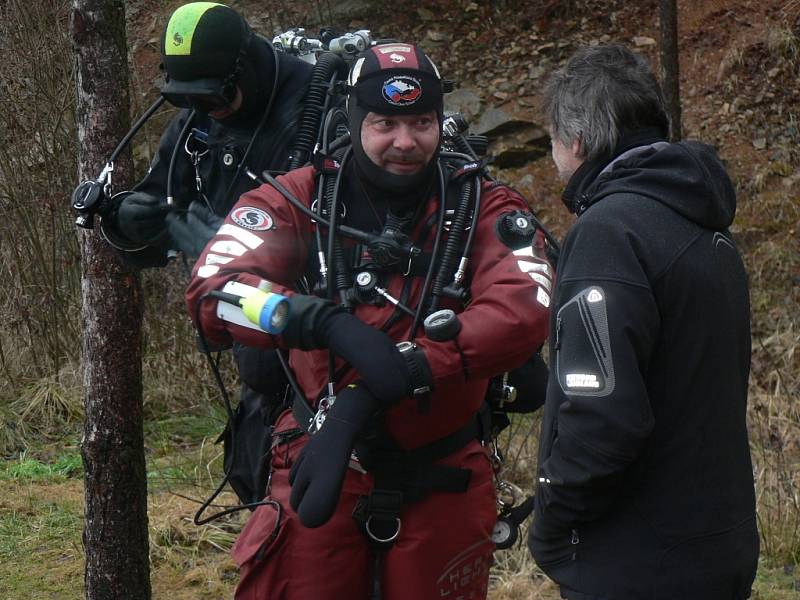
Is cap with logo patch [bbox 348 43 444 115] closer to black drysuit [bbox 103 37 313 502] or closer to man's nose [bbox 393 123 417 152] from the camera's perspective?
man's nose [bbox 393 123 417 152]

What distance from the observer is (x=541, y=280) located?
2.91 meters

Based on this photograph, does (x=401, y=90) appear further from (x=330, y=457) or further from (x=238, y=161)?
(x=330, y=457)

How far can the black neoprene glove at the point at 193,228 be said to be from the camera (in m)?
3.25

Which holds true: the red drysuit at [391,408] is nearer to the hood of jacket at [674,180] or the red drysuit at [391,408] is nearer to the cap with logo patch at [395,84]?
the cap with logo patch at [395,84]

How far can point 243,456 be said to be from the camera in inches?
145

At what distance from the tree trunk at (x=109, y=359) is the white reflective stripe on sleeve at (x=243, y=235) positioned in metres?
1.03

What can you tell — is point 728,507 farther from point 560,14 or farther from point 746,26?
point 560,14

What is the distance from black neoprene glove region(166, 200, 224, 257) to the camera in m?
3.25

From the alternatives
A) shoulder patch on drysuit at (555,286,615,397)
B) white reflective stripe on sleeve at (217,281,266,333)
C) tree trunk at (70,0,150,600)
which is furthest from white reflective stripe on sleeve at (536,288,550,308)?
tree trunk at (70,0,150,600)

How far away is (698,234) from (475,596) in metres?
1.42

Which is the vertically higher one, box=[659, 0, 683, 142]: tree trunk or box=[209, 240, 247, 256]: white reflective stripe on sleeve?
box=[209, 240, 247, 256]: white reflective stripe on sleeve

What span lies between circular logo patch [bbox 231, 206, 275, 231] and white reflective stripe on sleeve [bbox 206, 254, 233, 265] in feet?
0.39

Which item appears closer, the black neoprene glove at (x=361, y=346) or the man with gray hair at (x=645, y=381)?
the man with gray hair at (x=645, y=381)

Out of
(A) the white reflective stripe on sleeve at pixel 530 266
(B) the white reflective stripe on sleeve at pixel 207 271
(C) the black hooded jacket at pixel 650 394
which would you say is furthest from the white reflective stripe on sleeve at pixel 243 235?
(C) the black hooded jacket at pixel 650 394
